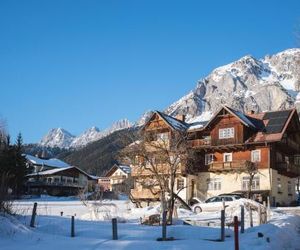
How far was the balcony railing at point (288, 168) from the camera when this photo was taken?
50938mm

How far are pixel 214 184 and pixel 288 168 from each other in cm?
832

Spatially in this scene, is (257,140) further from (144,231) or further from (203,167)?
(144,231)

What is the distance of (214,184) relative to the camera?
5319 cm

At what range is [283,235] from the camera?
20625 mm

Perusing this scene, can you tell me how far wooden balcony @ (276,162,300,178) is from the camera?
50.9 m

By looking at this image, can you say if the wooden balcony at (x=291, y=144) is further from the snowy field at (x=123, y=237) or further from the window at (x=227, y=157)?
the snowy field at (x=123, y=237)

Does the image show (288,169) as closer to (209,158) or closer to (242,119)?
(242,119)

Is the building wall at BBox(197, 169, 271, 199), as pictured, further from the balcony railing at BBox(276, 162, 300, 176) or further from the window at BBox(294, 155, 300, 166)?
the window at BBox(294, 155, 300, 166)

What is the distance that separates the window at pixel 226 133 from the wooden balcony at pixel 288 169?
590cm

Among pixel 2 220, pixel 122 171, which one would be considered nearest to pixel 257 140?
pixel 2 220

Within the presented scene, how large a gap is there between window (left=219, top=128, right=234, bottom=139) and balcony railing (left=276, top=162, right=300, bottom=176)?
19.4 ft

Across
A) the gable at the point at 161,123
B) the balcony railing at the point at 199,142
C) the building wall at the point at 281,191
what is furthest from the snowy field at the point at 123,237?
the gable at the point at 161,123

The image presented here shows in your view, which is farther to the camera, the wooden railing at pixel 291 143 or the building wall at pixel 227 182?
the wooden railing at pixel 291 143

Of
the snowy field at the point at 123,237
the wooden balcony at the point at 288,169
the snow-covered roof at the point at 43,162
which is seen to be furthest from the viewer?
the snow-covered roof at the point at 43,162
